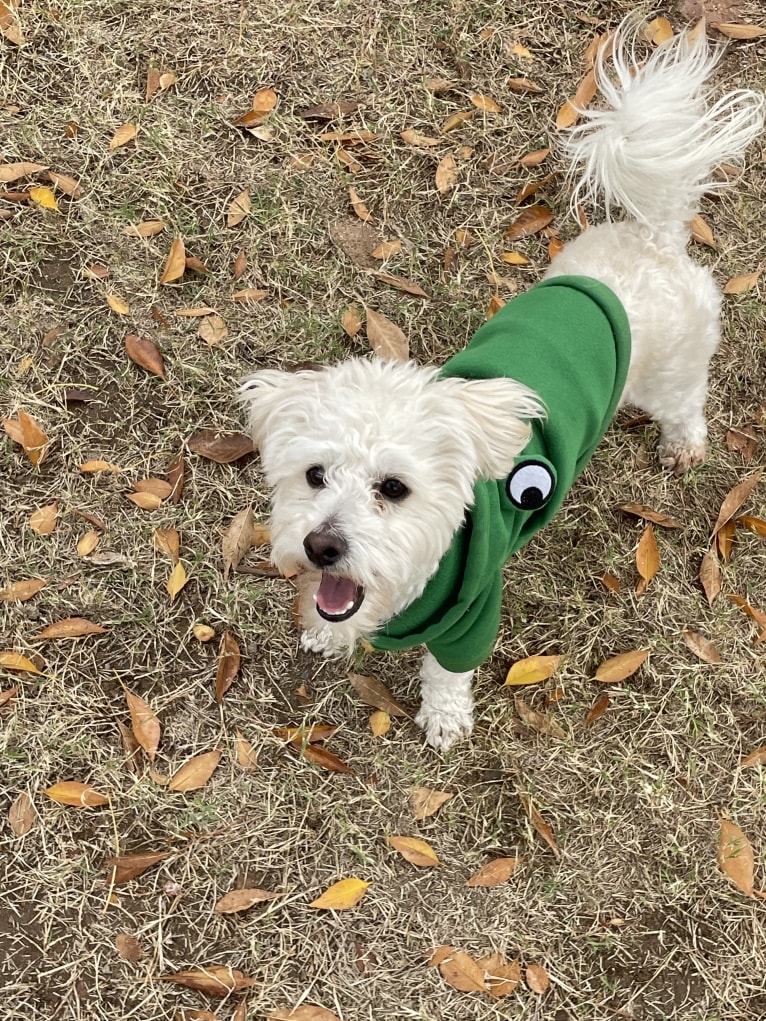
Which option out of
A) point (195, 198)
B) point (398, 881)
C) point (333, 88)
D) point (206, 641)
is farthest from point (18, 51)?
point (398, 881)

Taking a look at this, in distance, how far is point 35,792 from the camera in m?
2.80

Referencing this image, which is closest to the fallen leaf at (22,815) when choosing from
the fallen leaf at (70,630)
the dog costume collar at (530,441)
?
the fallen leaf at (70,630)

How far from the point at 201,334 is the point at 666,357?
6.23ft

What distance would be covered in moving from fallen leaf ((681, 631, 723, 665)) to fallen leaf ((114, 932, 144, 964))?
2.25 m

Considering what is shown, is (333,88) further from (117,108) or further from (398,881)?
(398,881)

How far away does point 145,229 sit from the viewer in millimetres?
3600

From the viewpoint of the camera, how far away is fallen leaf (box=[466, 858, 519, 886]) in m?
2.77

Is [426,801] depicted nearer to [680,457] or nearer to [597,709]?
[597,709]

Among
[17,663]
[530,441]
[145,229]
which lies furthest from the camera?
[145,229]

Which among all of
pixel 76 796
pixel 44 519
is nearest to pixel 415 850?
pixel 76 796

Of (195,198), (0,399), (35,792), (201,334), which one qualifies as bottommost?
(35,792)

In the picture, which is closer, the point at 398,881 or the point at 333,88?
the point at 398,881

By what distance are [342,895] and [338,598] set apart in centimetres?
125

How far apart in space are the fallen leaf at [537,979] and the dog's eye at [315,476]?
6.00ft
